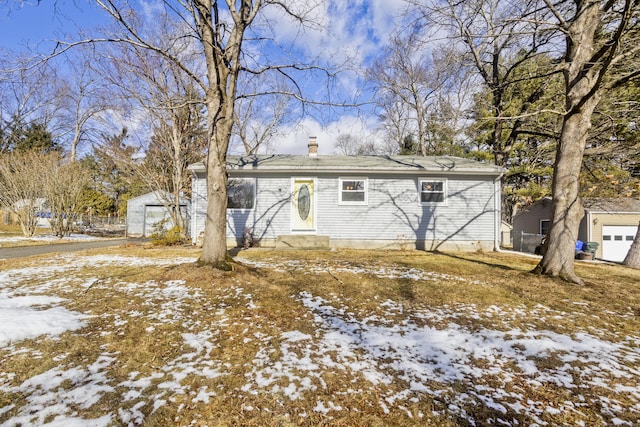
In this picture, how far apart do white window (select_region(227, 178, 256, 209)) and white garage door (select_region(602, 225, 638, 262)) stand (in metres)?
18.5

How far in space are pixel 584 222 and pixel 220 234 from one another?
19.4 m

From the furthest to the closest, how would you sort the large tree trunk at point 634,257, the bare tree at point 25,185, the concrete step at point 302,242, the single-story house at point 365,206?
the bare tree at point 25,185
the single-story house at point 365,206
the concrete step at point 302,242
the large tree trunk at point 634,257

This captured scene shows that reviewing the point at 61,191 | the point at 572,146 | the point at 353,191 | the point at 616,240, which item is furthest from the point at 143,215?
the point at 616,240

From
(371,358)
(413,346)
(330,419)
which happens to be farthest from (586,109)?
(330,419)

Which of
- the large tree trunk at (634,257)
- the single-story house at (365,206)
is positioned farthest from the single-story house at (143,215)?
the large tree trunk at (634,257)

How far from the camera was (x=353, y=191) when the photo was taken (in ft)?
35.6

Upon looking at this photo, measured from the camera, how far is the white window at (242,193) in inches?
424

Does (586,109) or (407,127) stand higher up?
(407,127)

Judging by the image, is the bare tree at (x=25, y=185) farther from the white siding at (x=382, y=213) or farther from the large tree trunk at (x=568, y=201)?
the large tree trunk at (x=568, y=201)

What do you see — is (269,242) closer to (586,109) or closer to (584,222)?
(586,109)

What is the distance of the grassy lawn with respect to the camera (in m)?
2.08

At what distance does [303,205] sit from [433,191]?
476cm

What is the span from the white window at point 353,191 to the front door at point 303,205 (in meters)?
1.08

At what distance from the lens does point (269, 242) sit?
10.7 meters
